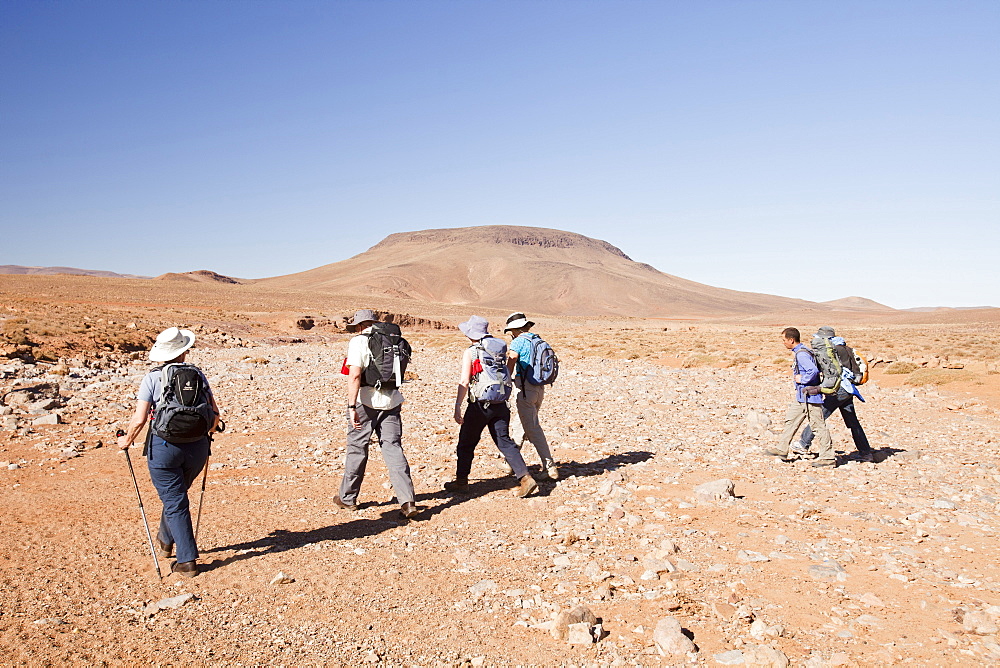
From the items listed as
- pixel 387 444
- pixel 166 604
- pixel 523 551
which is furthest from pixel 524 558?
pixel 166 604

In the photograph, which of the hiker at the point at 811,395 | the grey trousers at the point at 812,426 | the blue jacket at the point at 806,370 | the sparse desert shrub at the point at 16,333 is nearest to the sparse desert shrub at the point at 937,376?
the grey trousers at the point at 812,426

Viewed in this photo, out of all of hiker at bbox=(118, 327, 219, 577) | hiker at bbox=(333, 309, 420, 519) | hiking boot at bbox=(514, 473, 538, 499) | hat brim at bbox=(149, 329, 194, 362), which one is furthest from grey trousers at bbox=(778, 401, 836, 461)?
hat brim at bbox=(149, 329, 194, 362)

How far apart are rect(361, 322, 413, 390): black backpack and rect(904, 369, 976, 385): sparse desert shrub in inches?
740

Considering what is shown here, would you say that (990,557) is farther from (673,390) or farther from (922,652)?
(673,390)

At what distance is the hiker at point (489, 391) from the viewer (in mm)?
7527

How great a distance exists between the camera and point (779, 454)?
31.7 feet

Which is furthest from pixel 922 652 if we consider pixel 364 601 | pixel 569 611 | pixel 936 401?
pixel 936 401

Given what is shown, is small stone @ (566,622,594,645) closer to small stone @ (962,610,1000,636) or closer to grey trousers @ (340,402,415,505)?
small stone @ (962,610,1000,636)

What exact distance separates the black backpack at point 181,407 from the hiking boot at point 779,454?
7.62 m

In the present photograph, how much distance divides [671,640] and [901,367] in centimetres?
2254

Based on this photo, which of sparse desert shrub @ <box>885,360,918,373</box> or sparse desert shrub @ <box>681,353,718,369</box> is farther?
sparse desert shrub @ <box>681,353,718,369</box>

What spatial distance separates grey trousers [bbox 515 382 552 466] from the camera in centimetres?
805

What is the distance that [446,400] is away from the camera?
15.8 meters

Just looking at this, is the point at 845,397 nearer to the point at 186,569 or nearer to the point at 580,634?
the point at 580,634
